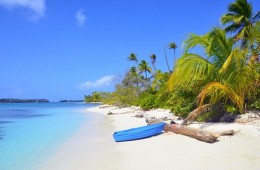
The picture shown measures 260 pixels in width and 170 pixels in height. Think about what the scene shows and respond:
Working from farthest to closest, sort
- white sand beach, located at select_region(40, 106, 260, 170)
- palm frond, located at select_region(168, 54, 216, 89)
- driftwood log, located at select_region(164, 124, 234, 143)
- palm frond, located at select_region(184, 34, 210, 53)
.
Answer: palm frond, located at select_region(184, 34, 210, 53) < palm frond, located at select_region(168, 54, 216, 89) < driftwood log, located at select_region(164, 124, 234, 143) < white sand beach, located at select_region(40, 106, 260, 170)

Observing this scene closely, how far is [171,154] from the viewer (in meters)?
6.41

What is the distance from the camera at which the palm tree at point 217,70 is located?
9.06 metres

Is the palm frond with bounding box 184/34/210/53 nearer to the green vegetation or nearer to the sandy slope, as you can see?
the green vegetation

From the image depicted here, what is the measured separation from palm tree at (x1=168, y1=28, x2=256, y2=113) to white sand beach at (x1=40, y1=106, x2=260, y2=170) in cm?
115

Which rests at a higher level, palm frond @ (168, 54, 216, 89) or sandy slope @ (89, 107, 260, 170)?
palm frond @ (168, 54, 216, 89)

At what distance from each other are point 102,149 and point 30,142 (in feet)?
10.8

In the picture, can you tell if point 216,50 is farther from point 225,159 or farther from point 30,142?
point 30,142

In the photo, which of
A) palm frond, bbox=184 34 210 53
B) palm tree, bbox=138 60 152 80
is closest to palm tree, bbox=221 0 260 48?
palm frond, bbox=184 34 210 53

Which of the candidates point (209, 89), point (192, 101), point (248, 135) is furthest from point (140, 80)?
point (248, 135)

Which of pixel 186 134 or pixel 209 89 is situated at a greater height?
pixel 209 89

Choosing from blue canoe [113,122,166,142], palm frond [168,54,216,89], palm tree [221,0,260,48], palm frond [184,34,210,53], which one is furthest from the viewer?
palm tree [221,0,260,48]

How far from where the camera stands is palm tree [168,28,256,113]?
29.7 ft

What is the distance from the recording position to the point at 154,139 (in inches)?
336

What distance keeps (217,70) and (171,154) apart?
4504 mm
